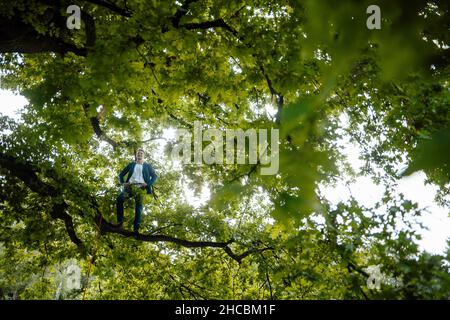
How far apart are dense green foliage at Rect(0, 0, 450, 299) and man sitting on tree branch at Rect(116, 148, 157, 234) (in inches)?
14.5

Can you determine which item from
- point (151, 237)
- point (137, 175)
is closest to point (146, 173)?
point (137, 175)

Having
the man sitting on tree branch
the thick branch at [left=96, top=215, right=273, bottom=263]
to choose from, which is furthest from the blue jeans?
the thick branch at [left=96, top=215, right=273, bottom=263]

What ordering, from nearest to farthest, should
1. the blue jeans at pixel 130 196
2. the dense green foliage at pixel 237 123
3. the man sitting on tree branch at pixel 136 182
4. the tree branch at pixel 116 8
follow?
the dense green foliage at pixel 237 123
the tree branch at pixel 116 8
the blue jeans at pixel 130 196
the man sitting on tree branch at pixel 136 182

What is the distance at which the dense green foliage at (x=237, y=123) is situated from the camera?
109 centimetres

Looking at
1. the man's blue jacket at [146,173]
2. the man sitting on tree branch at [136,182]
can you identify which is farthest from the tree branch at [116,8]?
the man's blue jacket at [146,173]

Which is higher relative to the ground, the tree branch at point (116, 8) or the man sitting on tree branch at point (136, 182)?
the tree branch at point (116, 8)

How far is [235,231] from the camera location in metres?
8.00

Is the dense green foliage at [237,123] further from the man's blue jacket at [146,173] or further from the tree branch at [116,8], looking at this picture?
the man's blue jacket at [146,173]

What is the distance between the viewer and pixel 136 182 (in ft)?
22.0

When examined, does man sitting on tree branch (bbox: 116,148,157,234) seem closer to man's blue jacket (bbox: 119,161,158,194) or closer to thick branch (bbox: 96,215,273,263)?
man's blue jacket (bbox: 119,161,158,194)

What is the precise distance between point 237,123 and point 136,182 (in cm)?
245

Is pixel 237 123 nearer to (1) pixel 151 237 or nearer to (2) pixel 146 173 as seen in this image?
(2) pixel 146 173

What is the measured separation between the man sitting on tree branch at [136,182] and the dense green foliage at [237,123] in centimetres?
37

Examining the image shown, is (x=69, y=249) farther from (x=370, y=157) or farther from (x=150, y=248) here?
(x=370, y=157)
